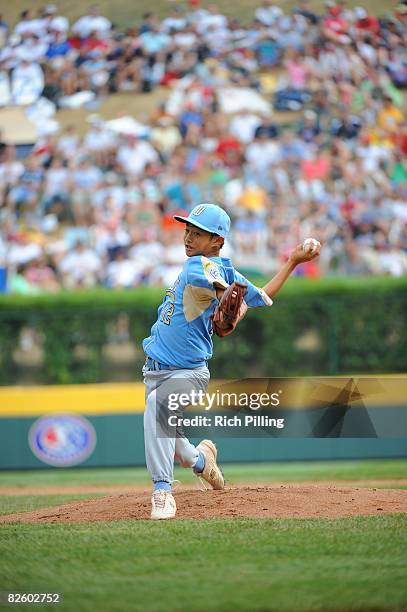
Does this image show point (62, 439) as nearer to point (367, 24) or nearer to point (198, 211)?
point (198, 211)

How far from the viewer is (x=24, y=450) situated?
12375mm

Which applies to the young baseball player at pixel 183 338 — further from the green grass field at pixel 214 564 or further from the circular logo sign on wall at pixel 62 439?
the circular logo sign on wall at pixel 62 439

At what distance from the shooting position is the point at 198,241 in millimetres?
5914

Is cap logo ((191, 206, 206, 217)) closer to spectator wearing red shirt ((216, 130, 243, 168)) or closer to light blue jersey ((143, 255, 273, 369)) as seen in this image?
light blue jersey ((143, 255, 273, 369))

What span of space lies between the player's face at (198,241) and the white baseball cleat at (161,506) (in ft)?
4.84

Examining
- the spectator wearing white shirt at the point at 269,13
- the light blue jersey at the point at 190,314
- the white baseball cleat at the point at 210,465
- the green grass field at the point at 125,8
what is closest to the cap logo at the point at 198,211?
the light blue jersey at the point at 190,314

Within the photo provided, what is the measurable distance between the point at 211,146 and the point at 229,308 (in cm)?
1090

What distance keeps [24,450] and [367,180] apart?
6.74m

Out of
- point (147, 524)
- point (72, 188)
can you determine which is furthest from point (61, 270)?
point (147, 524)

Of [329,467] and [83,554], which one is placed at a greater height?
[83,554]

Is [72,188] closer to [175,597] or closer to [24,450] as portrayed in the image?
[24,450]

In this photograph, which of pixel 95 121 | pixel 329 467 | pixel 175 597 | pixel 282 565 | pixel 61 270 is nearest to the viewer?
pixel 175 597

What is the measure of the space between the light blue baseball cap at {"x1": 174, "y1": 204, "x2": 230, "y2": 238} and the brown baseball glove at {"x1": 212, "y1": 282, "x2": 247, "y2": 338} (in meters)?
0.63

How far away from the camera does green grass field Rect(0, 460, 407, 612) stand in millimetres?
4133
